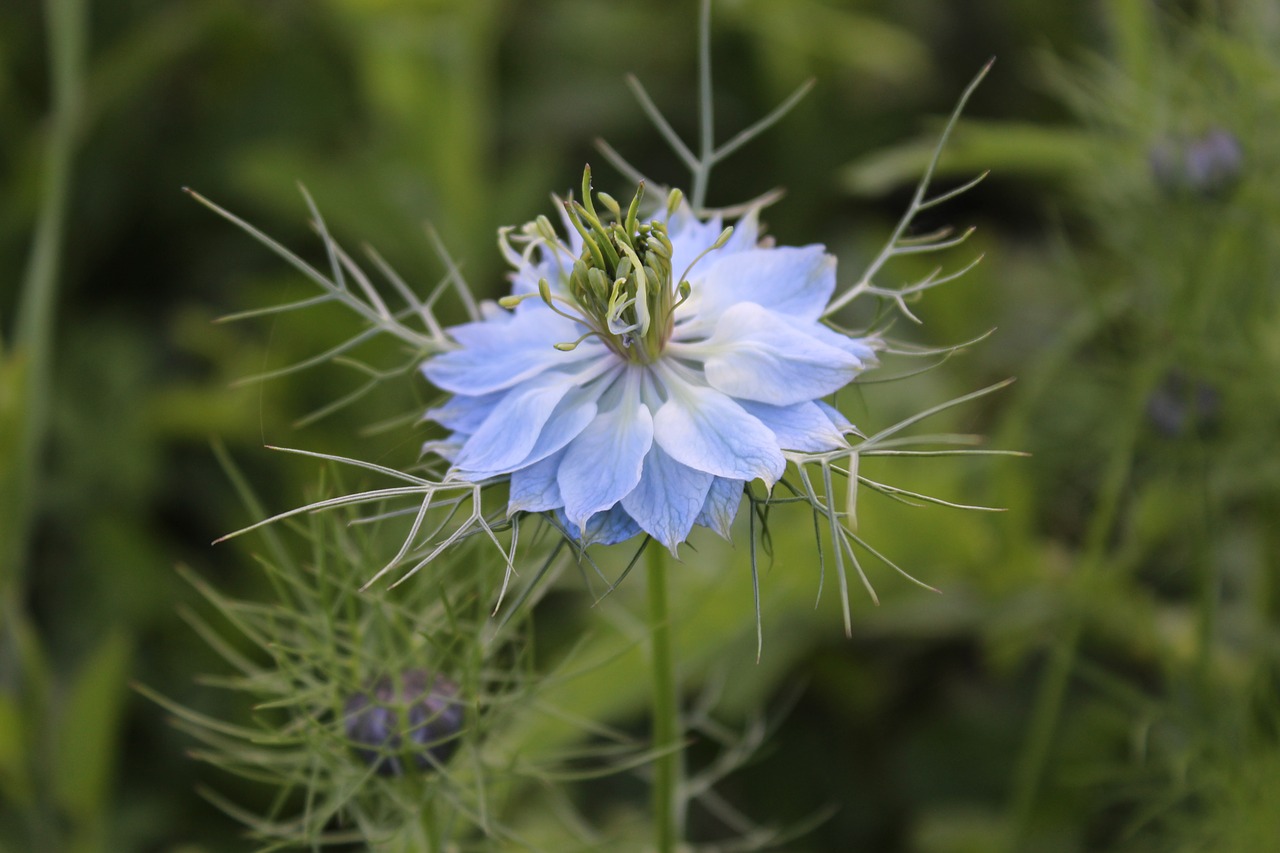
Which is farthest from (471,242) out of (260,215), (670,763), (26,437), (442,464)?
(670,763)

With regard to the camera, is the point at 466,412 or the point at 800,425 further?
the point at 466,412

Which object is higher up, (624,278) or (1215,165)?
(1215,165)

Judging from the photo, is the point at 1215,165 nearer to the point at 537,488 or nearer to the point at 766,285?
the point at 766,285

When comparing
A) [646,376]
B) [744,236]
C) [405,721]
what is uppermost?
[744,236]

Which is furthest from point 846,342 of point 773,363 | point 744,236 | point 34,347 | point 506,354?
point 34,347

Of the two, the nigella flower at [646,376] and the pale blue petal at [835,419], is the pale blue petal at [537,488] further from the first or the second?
the pale blue petal at [835,419]

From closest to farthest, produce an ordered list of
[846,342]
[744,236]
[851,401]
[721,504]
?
[721,504] < [846,342] < [744,236] < [851,401]

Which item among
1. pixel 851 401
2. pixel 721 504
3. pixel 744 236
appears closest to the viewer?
pixel 721 504

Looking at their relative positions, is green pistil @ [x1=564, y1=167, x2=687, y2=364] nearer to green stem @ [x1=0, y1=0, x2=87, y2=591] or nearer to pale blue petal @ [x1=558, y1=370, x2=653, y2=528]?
pale blue petal @ [x1=558, y1=370, x2=653, y2=528]
